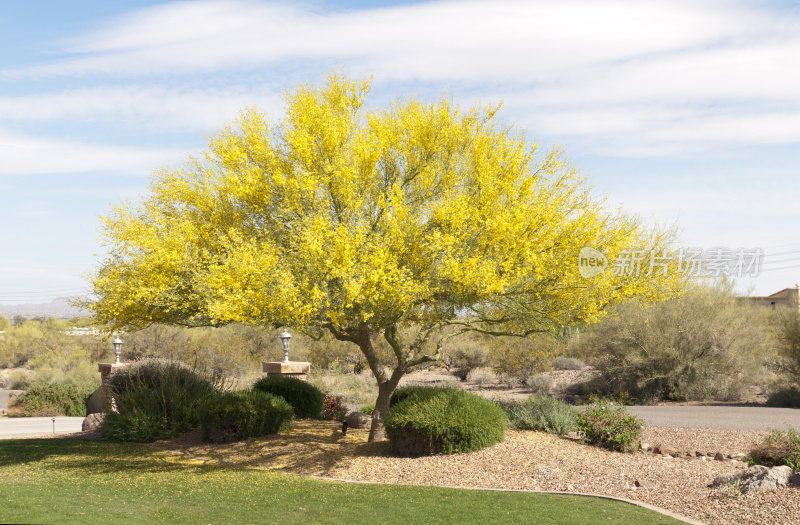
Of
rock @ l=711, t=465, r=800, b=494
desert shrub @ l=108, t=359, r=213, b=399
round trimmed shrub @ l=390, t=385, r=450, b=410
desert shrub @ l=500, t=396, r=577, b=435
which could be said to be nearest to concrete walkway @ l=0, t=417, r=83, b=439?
desert shrub @ l=108, t=359, r=213, b=399

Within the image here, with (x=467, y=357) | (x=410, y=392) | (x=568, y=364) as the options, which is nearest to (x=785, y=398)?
(x=568, y=364)

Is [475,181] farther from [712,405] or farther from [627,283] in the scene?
[712,405]

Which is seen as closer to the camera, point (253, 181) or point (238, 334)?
point (253, 181)

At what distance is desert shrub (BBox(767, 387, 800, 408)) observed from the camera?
2116 centimetres

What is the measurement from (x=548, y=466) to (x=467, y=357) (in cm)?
2134

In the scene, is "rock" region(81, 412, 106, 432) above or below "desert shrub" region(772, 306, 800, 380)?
below

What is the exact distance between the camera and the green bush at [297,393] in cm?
1695

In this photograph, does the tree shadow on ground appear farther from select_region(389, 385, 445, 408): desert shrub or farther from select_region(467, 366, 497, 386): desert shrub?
select_region(467, 366, 497, 386): desert shrub

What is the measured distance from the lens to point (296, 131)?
38.9 feet

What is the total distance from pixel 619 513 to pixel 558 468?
244 cm

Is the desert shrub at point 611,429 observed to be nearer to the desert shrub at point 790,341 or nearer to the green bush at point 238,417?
the green bush at point 238,417

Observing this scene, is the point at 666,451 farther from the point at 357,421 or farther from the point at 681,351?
the point at 681,351

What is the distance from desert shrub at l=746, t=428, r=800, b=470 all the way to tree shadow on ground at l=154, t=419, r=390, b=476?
20.1 ft

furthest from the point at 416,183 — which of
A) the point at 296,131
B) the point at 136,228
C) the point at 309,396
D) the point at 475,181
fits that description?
the point at 309,396
